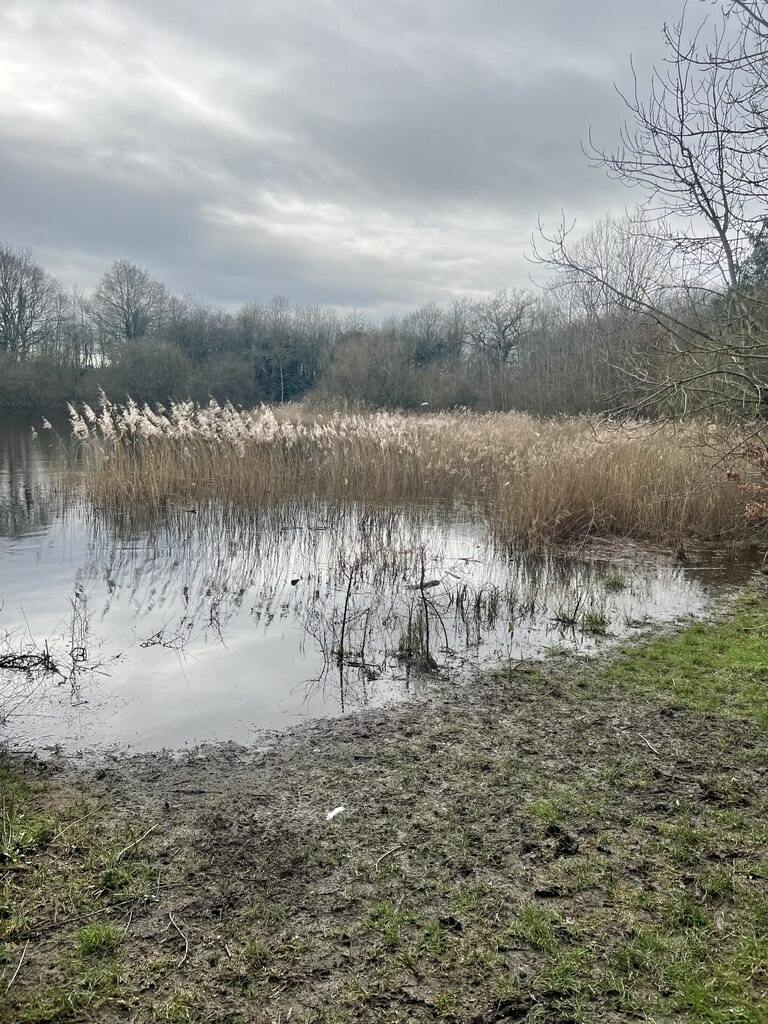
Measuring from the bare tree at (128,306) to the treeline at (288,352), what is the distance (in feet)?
0.23

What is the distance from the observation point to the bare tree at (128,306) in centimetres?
4606

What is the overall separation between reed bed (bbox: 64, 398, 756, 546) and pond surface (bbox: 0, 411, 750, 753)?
0.83 m

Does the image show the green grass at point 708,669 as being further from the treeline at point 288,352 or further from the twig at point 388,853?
the treeline at point 288,352

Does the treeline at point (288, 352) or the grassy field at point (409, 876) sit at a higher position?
the treeline at point (288, 352)

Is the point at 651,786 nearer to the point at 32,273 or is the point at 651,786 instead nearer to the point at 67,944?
the point at 67,944

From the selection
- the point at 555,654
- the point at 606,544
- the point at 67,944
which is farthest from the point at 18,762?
the point at 606,544

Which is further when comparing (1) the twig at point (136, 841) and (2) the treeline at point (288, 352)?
(2) the treeline at point (288, 352)

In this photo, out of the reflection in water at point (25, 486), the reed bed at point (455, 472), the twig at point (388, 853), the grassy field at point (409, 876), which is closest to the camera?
the grassy field at point (409, 876)

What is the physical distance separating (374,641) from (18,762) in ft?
7.70

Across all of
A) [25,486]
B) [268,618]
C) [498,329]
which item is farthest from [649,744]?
[498,329]

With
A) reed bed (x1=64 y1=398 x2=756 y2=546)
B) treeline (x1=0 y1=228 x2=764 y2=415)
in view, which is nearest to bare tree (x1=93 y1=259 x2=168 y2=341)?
treeline (x1=0 y1=228 x2=764 y2=415)

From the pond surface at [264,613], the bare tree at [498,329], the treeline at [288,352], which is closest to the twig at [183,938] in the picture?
the pond surface at [264,613]

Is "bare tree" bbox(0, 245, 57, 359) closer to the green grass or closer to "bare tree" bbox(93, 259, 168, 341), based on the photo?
"bare tree" bbox(93, 259, 168, 341)

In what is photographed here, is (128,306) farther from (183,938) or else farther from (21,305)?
(183,938)
